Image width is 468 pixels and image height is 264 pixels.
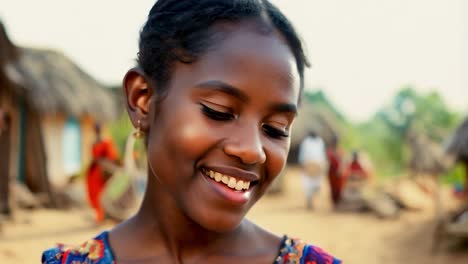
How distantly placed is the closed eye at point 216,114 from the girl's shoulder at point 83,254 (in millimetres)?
550

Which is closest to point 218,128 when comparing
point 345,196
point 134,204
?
point 134,204

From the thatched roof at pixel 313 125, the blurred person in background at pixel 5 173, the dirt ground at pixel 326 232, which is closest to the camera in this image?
the dirt ground at pixel 326 232

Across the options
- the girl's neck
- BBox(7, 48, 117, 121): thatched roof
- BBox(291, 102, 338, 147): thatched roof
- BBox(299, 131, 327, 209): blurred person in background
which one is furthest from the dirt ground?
BBox(291, 102, 338, 147): thatched roof

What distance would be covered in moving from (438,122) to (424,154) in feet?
49.7

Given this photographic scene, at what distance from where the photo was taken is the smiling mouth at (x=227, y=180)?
4.03 ft

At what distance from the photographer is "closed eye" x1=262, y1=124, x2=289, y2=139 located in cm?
127

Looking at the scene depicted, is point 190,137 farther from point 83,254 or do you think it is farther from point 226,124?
point 83,254

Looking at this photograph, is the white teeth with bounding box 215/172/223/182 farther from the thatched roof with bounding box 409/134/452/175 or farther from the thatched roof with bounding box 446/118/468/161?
the thatched roof with bounding box 409/134/452/175

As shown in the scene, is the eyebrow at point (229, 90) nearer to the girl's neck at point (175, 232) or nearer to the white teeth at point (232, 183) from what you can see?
the white teeth at point (232, 183)

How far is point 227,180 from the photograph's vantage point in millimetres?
1232

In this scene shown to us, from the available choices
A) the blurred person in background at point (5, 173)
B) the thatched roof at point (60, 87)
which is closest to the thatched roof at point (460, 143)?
the blurred person in background at point (5, 173)

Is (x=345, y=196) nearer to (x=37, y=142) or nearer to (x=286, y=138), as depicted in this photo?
(x=37, y=142)

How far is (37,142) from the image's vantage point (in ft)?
32.9

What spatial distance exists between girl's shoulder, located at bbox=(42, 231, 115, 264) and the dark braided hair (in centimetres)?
50
